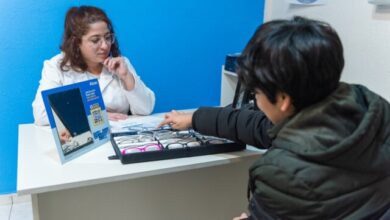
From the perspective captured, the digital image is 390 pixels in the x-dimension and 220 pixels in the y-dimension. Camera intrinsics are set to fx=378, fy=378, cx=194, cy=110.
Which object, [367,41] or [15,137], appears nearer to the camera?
[367,41]

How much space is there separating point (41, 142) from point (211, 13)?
1554 mm

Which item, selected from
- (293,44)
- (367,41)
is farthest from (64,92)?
(367,41)

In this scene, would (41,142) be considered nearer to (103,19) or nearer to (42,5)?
(103,19)

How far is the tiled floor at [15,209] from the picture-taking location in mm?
2205

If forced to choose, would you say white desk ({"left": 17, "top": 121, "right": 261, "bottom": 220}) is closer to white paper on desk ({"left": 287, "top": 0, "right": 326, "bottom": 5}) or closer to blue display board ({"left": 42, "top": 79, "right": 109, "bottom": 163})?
blue display board ({"left": 42, "top": 79, "right": 109, "bottom": 163})

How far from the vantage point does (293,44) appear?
77cm

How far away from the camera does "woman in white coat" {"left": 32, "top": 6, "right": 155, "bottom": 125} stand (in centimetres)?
170

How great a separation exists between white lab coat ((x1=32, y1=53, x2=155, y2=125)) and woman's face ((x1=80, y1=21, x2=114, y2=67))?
0.09m

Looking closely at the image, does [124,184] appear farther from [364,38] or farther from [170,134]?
[364,38]

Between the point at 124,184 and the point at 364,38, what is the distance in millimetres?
1312

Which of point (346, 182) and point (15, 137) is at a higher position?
point (346, 182)

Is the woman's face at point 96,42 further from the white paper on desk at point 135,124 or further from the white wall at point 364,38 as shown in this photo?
the white wall at point 364,38

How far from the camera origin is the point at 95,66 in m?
1.81

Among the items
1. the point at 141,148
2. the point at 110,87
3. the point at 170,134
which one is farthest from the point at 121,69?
the point at 141,148
